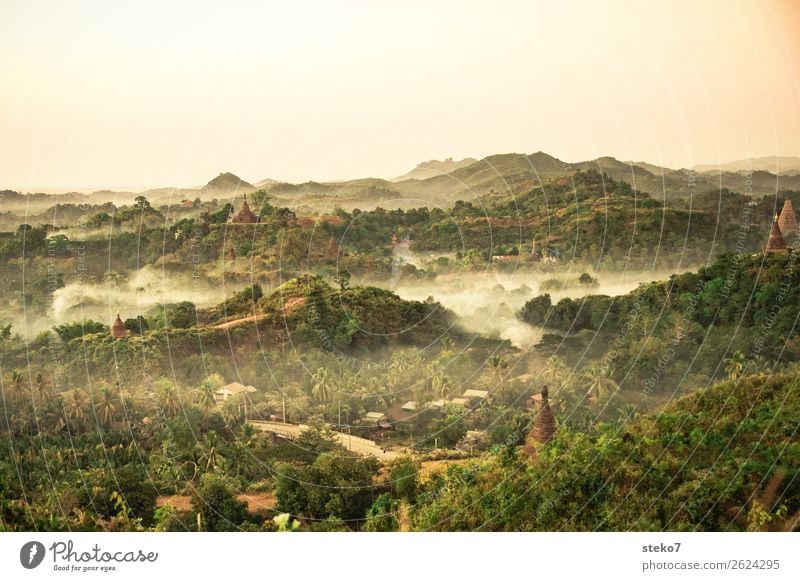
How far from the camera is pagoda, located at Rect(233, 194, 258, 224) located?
1161 centimetres

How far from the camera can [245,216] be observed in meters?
11.6

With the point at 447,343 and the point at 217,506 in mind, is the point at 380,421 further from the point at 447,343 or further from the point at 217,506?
the point at 217,506

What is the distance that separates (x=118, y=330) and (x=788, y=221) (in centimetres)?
736

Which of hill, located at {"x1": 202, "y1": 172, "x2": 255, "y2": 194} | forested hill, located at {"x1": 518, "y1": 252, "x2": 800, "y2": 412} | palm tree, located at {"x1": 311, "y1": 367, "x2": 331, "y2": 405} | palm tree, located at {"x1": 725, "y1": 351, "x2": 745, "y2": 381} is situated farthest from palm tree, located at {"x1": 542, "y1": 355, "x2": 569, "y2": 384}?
hill, located at {"x1": 202, "y1": 172, "x2": 255, "y2": 194}

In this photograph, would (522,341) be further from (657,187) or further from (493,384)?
(657,187)

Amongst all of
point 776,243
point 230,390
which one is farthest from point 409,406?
point 776,243

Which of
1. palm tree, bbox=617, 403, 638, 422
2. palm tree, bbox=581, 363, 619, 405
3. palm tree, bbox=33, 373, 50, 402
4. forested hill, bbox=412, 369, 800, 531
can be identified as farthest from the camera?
palm tree, bbox=33, 373, 50, 402

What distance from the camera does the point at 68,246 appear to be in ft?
38.4

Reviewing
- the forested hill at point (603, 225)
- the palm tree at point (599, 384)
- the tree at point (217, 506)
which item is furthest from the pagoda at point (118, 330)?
the palm tree at point (599, 384)

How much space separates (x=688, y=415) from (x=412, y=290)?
3.18 metres

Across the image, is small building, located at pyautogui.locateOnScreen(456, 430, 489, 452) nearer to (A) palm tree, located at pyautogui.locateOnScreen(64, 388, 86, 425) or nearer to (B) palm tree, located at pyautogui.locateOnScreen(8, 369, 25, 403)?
(A) palm tree, located at pyautogui.locateOnScreen(64, 388, 86, 425)

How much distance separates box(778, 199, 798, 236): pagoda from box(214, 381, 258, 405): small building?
598 centimetres

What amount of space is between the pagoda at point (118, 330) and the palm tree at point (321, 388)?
2.11 meters
